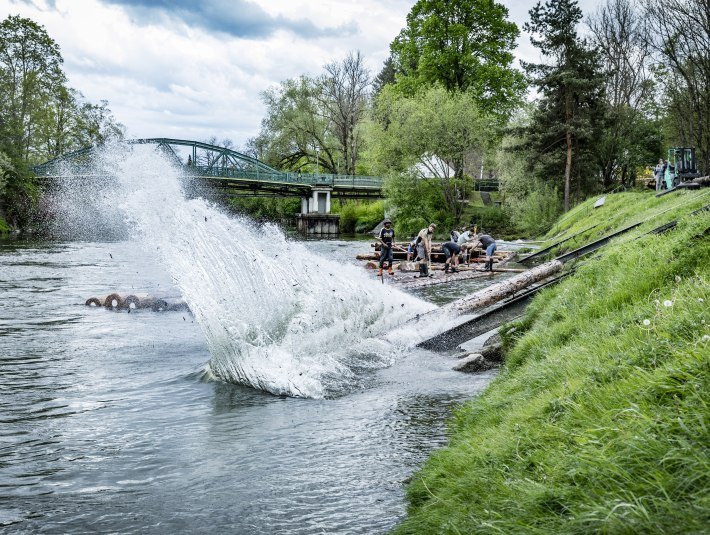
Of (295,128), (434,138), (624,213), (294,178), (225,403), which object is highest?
(295,128)

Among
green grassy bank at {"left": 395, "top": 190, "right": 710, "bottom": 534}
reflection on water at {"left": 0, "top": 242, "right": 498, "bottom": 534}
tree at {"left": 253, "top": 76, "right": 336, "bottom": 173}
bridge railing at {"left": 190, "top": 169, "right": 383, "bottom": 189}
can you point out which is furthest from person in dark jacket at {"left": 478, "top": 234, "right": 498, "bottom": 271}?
tree at {"left": 253, "top": 76, "right": 336, "bottom": 173}

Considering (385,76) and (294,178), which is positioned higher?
(385,76)

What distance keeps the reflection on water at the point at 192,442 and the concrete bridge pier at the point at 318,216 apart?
198 feet

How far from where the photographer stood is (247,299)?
10922 millimetres

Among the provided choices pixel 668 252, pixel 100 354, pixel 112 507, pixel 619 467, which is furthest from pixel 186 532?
pixel 100 354

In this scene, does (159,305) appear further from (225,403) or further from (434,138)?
(434,138)

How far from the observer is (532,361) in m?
6.95

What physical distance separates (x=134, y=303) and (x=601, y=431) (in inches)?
625

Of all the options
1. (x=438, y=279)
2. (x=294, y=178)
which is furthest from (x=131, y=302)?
(x=294, y=178)

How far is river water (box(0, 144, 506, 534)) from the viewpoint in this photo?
17.8ft

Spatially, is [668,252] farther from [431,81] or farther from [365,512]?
[431,81]

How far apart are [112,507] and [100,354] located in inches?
271

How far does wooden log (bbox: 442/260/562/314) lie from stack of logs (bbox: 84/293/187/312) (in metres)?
8.63

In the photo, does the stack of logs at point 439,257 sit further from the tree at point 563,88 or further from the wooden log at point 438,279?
the tree at point 563,88
